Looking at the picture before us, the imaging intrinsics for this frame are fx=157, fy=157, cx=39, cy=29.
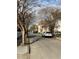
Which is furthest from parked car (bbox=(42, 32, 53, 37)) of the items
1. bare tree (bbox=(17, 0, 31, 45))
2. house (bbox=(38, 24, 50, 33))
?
bare tree (bbox=(17, 0, 31, 45))

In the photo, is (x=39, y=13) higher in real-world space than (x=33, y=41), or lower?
higher

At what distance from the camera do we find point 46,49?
6.46ft

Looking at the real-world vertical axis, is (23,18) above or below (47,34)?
above

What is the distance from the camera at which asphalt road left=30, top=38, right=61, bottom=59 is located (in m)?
1.95

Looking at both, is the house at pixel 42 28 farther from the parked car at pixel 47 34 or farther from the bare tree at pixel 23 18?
the bare tree at pixel 23 18

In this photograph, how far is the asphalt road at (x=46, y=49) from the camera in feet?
6.41

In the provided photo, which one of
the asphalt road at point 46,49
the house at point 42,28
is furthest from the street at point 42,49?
the house at point 42,28

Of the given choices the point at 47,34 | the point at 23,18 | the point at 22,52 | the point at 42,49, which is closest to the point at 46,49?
the point at 42,49

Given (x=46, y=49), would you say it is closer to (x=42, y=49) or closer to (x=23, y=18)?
(x=42, y=49)
